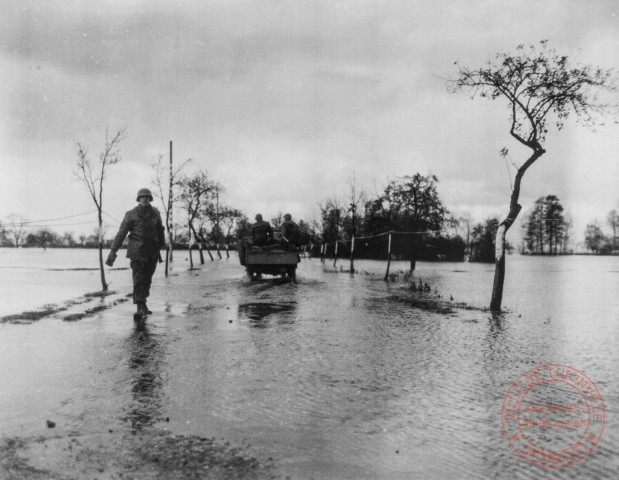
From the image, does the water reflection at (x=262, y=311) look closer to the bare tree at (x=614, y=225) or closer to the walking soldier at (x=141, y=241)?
the walking soldier at (x=141, y=241)

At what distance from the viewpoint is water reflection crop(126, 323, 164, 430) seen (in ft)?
12.4

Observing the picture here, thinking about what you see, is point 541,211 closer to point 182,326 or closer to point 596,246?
point 596,246

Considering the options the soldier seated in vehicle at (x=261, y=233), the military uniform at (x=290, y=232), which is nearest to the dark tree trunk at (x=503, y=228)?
the military uniform at (x=290, y=232)

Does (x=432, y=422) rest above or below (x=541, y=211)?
below

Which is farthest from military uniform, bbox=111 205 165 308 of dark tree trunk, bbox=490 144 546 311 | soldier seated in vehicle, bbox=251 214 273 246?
soldier seated in vehicle, bbox=251 214 273 246

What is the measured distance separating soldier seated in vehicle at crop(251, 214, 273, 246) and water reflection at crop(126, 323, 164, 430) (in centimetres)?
1058

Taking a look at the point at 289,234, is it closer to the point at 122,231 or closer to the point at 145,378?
the point at 122,231

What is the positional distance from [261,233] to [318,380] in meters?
13.2

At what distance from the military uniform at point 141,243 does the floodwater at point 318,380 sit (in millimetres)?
612

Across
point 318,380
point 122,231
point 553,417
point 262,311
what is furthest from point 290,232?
point 553,417

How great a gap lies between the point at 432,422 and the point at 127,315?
6.69 metres

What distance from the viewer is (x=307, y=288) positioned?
A: 1504 centimetres

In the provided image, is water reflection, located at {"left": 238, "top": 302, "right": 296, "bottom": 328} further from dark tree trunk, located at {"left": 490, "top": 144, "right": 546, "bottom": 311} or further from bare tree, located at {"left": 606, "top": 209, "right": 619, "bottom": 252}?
bare tree, located at {"left": 606, "top": 209, "right": 619, "bottom": 252}

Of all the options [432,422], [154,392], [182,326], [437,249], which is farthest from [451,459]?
[437,249]
